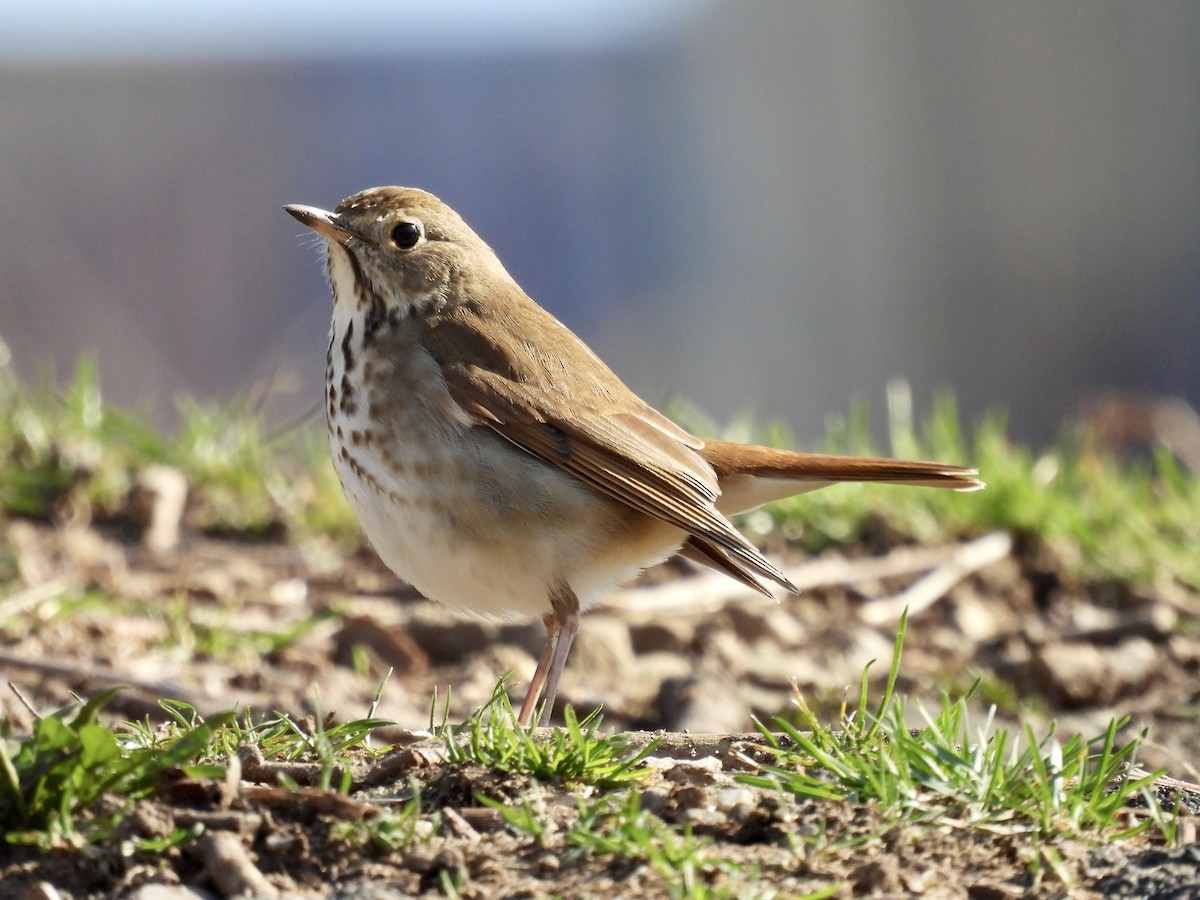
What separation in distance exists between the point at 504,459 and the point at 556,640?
0.42 m

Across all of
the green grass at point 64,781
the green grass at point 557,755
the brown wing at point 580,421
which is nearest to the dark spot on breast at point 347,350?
the brown wing at point 580,421

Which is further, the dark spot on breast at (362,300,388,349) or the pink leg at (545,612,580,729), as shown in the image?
the dark spot on breast at (362,300,388,349)

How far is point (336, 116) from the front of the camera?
1286 cm

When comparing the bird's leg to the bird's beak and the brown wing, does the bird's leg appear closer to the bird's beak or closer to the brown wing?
the brown wing

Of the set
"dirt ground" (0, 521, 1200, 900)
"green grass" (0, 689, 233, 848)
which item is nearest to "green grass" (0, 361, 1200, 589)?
"dirt ground" (0, 521, 1200, 900)

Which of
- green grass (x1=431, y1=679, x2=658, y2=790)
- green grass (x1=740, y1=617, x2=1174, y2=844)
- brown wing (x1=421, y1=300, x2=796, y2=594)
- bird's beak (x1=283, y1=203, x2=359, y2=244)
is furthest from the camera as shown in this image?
bird's beak (x1=283, y1=203, x2=359, y2=244)

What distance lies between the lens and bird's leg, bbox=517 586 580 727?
321 centimetres

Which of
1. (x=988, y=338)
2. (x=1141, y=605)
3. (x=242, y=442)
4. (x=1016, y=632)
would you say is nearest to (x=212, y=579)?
(x=242, y=442)

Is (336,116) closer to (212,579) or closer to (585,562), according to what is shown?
(212,579)

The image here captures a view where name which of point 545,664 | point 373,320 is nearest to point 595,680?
point 545,664

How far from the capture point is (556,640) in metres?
3.28

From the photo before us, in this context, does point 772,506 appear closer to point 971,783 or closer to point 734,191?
point 971,783

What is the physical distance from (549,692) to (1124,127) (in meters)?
10.3

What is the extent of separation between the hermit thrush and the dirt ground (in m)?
0.36
